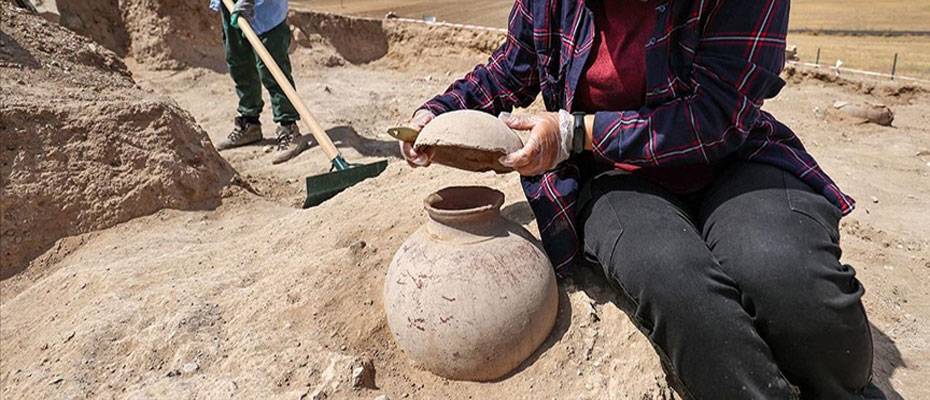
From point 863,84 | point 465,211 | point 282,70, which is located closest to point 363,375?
point 465,211

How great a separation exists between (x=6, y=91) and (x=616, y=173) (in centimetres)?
372

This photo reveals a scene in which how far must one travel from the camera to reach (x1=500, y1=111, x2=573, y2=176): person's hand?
6.56 ft

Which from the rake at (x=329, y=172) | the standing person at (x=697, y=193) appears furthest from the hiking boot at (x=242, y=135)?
Result: the standing person at (x=697, y=193)

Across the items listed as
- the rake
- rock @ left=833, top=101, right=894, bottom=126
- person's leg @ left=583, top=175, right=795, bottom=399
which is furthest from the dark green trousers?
rock @ left=833, top=101, right=894, bottom=126

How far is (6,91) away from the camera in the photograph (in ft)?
12.7

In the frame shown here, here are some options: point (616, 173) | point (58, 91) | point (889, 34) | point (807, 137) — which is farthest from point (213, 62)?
point (889, 34)

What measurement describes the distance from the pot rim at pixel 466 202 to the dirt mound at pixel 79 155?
2.41m

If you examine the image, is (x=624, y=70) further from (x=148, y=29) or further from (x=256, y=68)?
(x=148, y=29)

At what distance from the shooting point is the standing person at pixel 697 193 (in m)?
1.76

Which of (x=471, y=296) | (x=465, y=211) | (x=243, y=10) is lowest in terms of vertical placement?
(x=471, y=296)

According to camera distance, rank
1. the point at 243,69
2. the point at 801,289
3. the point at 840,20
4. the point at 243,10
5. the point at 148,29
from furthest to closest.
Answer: the point at 840,20 < the point at 148,29 < the point at 243,69 < the point at 243,10 < the point at 801,289

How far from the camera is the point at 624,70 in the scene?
83.4 inches

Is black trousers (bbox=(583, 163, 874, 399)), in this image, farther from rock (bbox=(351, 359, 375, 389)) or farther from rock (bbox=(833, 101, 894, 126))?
rock (bbox=(833, 101, 894, 126))

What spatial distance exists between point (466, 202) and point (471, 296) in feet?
1.47
